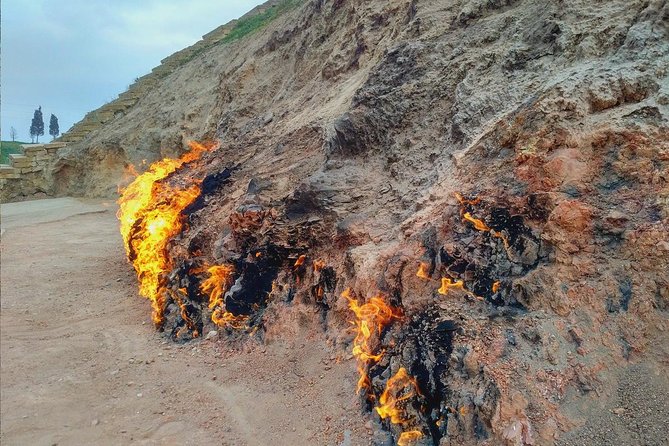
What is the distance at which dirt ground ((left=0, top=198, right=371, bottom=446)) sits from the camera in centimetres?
407

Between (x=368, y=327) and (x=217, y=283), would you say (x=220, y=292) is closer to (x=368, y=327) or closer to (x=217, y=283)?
(x=217, y=283)

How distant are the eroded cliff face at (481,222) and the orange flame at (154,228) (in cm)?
22

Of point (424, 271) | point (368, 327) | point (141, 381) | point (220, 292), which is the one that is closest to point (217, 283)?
point (220, 292)

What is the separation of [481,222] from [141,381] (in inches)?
152

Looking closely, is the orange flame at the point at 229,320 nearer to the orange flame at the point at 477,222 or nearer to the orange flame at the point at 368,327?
the orange flame at the point at 368,327

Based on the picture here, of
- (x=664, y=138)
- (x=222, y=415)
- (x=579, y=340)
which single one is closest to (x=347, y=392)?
(x=222, y=415)

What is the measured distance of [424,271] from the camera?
4.20 m

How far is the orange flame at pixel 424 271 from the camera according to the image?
4168 mm

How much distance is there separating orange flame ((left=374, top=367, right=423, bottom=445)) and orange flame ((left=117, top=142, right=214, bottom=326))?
3.63 m

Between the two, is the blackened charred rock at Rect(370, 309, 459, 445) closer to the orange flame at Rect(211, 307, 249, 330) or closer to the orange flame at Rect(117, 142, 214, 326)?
the orange flame at Rect(211, 307, 249, 330)

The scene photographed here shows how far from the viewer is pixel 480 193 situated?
4301mm

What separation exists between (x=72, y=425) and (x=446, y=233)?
12.5 feet

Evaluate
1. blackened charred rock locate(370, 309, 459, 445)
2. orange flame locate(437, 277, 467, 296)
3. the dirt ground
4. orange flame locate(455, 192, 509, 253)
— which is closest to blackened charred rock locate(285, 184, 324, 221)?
the dirt ground

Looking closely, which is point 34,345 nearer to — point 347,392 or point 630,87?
point 347,392
